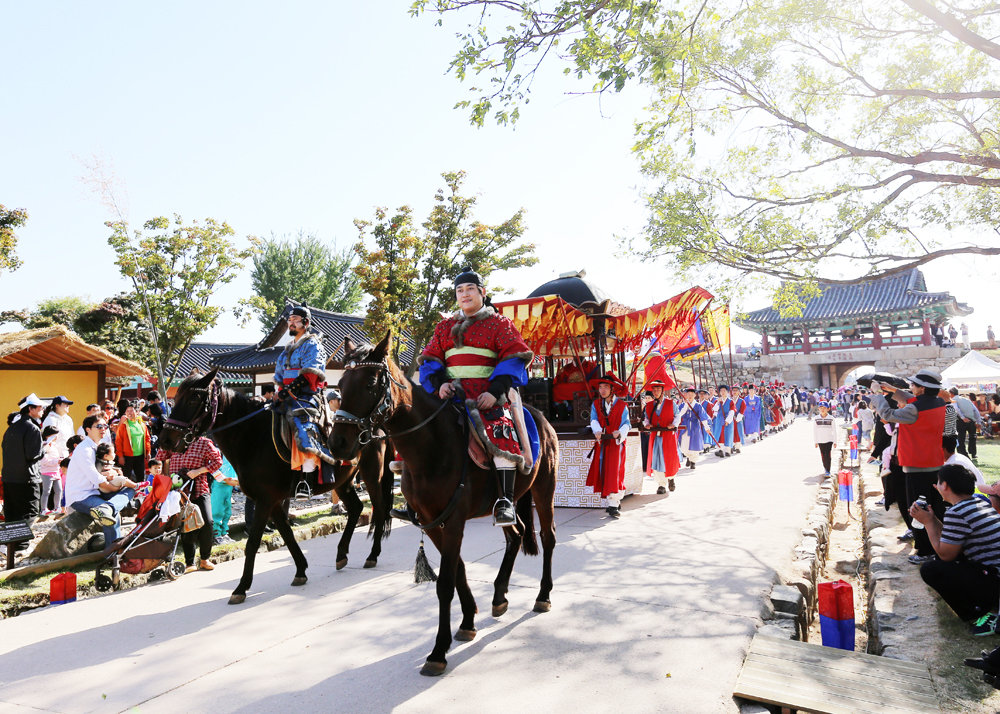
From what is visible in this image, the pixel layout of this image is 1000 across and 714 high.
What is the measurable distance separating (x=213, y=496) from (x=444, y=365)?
14.9ft

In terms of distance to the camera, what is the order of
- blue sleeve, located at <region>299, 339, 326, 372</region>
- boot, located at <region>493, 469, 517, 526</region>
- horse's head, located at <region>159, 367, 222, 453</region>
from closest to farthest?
boot, located at <region>493, 469, 517, 526</region> < horse's head, located at <region>159, 367, 222, 453</region> < blue sleeve, located at <region>299, 339, 326, 372</region>

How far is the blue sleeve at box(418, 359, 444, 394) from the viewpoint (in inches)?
169

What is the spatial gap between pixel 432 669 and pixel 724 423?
48.4 ft

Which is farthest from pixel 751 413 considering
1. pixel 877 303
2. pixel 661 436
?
pixel 877 303

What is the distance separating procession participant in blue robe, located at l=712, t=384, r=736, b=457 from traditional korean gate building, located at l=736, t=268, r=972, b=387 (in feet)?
61.8

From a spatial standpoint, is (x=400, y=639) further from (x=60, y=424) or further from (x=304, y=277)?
(x=304, y=277)

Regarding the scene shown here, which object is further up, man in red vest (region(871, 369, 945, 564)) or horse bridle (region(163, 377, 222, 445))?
horse bridle (region(163, 377, 222, 445))

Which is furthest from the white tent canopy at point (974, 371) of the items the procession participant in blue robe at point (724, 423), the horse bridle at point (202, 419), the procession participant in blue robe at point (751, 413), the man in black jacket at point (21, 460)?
the man in black jacket at point (21, 460)

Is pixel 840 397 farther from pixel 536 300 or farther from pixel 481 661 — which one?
pixel 481 661

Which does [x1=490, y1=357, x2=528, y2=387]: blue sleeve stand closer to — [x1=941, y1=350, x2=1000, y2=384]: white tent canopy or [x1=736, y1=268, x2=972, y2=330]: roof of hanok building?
[x1=941, y1=350, x2=1000, y2=384]: white tent canopy

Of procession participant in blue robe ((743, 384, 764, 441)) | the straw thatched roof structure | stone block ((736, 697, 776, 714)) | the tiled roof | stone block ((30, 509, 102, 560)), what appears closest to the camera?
stone block ((736, 697, 776, 714))

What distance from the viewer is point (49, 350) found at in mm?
11070

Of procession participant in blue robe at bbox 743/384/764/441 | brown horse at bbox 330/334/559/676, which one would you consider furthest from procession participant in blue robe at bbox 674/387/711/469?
brown horse at bbox 330/334/559/676

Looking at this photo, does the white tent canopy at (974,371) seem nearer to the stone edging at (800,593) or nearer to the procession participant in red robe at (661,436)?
the procession participant in red robe at (661,436)
